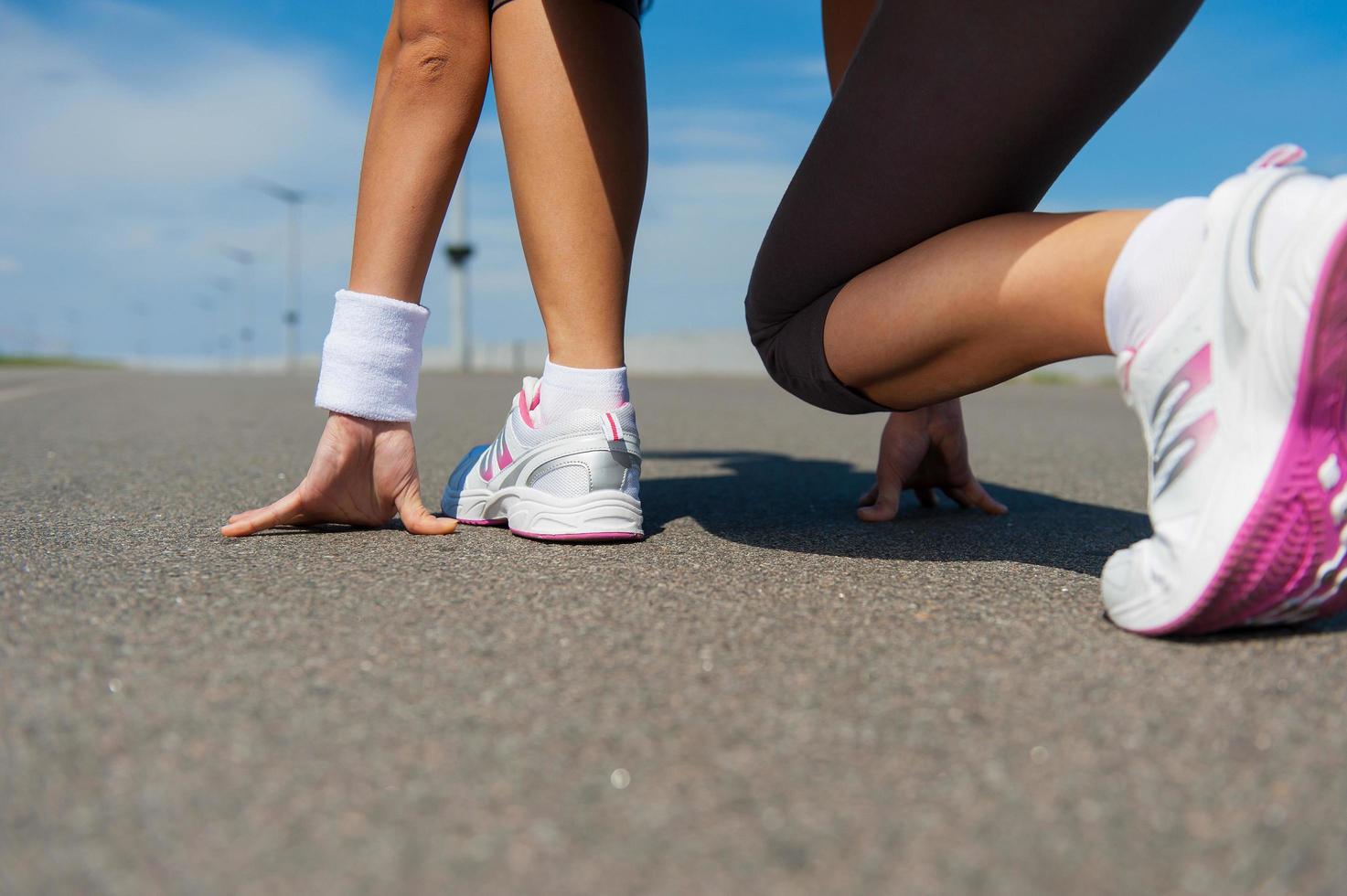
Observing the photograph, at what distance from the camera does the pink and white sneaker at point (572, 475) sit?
147 centimetres

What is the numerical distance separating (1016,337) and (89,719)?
3.31 feet

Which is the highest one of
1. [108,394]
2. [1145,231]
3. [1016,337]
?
[1145,231]

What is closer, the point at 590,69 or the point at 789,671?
the point at 789,671

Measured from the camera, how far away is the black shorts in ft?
5.13

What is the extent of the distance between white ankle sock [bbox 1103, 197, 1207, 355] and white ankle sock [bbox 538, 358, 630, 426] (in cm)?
75

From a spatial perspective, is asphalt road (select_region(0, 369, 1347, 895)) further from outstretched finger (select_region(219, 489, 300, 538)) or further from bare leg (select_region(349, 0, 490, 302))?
bare leg (select_region(349, 0, 490, 302))

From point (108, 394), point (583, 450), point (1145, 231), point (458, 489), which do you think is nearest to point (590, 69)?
point (583, 450)

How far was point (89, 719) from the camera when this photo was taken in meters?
0.77

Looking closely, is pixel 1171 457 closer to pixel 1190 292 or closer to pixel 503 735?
pixel 1190 292

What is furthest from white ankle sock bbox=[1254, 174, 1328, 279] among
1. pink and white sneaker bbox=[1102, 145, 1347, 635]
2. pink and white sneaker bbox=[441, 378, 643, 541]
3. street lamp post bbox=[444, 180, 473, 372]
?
street lamp post bbox=[444, 180, 473, 372]

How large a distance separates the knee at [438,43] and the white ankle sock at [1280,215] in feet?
3.83

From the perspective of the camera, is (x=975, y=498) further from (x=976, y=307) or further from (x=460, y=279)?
(x=460, y=279)

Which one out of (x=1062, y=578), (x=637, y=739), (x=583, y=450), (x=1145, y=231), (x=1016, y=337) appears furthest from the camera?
(x=583, y=450)

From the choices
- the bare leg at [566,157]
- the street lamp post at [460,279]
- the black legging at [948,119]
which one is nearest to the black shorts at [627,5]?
the bare leg at [566,157]
